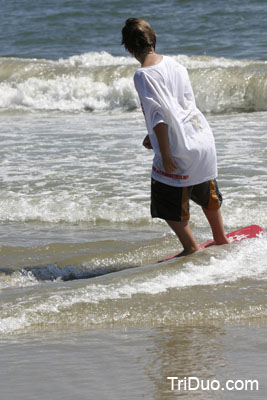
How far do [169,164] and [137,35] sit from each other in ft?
2.46

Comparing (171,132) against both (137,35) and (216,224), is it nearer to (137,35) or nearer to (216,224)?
(137,35)

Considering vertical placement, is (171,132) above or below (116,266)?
above

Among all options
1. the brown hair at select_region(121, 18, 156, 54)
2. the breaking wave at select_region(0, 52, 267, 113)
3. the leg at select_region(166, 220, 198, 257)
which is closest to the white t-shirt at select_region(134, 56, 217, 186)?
the brown hair at select_region(121, 18, 156, 54)

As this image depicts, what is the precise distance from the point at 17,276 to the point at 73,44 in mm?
18750

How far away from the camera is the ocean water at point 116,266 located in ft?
10.3

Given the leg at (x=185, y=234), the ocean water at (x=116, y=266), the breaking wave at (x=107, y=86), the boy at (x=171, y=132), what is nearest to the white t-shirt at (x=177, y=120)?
the boy at (x=171, y=132)

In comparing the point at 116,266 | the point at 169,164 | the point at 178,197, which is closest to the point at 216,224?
the point at 178,197

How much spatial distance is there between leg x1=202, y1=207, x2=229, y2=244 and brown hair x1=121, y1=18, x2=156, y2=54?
112 cm

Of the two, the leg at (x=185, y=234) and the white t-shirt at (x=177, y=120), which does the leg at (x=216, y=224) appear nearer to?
the leg at (x=185, y=234)

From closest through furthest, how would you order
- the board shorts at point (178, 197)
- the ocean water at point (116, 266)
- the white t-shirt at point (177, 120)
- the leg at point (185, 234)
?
the ocean water at point (116, 266)
the white t-shirt at point (177, 120)
the board shorts at point (178, 197)
the leg at point (185, 234)

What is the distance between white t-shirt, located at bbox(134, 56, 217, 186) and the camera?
407 cm

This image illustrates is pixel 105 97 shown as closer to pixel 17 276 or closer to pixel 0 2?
pixel 17 276

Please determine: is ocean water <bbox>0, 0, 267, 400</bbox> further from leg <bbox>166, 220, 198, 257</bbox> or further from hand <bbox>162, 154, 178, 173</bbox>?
hand <bbox>162, 154, 178, 173</bbox>

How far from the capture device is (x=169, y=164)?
4207 millimetres
